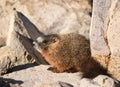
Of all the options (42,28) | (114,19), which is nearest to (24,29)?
(42,28)

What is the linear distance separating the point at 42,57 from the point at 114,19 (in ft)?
7.39

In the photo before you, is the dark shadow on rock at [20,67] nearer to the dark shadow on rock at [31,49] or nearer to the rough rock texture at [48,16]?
the dark shadow on rock at [31,49]

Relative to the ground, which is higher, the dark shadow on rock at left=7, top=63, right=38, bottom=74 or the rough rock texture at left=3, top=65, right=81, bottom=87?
the dark shadow on rock at left=7, top=63, right=38, bottom=74

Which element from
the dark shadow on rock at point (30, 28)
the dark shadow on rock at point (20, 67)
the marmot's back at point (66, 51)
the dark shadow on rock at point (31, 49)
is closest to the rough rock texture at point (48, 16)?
the dark shadow on rock at point (30, 28)

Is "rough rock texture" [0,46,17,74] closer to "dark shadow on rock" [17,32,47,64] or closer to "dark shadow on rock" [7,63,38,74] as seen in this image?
"dark shadow on rock" [7,63,38,74]

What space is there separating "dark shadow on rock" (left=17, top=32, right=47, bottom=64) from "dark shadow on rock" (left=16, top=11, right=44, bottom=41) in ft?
0.94

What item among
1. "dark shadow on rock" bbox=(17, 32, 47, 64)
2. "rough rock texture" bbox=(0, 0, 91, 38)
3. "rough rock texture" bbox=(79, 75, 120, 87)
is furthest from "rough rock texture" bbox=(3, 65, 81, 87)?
"rough rock texture" bbox=(0, 0, 91, 38)

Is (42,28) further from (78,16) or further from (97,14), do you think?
(97,14)

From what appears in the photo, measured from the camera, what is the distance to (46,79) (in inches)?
344

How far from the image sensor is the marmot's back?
8930 millimetres

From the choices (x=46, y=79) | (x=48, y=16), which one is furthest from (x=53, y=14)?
(x=46, y=79)

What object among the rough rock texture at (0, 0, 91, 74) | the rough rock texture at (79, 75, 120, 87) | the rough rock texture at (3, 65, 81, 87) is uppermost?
the rough rock texture at (0, 0, 91, 74)

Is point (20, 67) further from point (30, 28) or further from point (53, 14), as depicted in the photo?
point (53, 14)

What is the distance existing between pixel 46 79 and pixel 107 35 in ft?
4.92
